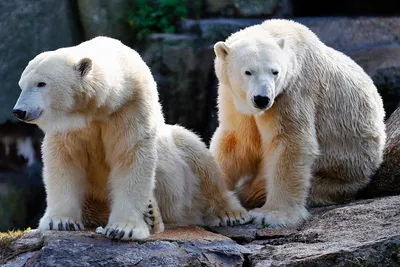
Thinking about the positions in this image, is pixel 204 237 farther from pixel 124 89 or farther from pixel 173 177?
pixel 124 89

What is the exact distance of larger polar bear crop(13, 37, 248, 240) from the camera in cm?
482

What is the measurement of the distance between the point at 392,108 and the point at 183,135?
4.09 m

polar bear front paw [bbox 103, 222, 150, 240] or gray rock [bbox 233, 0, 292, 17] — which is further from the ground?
gray rock [bbox 233, 0, 292, 17]

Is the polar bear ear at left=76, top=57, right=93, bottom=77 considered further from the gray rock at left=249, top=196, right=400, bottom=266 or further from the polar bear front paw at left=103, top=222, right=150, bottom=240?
the gray rock at left=249, top=196, right=400, bottom=266

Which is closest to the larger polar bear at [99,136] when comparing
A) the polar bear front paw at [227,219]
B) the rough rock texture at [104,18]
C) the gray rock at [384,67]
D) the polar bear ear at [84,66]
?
the polar bear ear at [84,66]

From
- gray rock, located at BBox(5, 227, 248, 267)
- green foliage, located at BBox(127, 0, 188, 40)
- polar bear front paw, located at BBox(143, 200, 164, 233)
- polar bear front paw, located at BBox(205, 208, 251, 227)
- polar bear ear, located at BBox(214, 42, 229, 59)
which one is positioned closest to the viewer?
gray rock, located at BBox(5, 227, 248, 267)

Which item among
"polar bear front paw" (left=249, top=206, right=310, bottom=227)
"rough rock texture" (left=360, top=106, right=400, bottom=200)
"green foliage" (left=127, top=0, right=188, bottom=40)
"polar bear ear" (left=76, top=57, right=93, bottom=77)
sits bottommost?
"polar bear front paw" (left=249, top=206, right=310, bottom=227)

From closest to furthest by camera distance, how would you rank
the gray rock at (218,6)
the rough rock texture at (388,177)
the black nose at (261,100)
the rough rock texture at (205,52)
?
1. the black nose at (261,100)
2. the rough rock texture at (388,177)
3. the rough rock texture at (205,52)
4. the gray rock at (218,6)

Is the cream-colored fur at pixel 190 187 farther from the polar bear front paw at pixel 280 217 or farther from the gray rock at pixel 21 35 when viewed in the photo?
the gray rock at pixel 21 35

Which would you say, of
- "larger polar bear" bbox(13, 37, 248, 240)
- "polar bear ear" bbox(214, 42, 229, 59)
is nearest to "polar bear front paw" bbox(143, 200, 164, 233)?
"larger polar bear" bbox(13, 37, 248, 240)

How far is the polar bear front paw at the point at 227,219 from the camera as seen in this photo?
5.88 metres

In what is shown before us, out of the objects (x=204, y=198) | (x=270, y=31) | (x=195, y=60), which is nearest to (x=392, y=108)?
(x=195, y=60)

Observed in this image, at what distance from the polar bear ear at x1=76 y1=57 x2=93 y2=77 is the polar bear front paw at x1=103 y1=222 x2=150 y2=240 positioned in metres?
0.97

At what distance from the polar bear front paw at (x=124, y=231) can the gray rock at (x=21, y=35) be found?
4.93 metres
